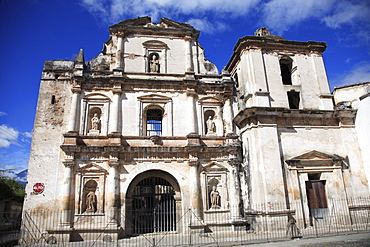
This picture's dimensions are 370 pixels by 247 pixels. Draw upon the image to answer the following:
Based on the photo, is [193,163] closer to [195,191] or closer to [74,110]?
[195,191]

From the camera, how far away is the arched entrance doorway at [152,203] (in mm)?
15070

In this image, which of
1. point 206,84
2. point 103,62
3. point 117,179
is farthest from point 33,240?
point 206,84

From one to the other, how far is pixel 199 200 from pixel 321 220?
22.4 feet

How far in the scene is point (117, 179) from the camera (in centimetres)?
1496

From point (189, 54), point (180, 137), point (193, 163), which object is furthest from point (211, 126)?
point (189, 54)

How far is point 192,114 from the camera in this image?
1673 centimetres

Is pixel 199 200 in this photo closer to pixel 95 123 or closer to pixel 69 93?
pixel 95 123

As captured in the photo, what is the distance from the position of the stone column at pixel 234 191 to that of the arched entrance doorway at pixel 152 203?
3.06m

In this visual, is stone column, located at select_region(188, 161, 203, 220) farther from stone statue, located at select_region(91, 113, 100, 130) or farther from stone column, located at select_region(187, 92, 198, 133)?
stone statue, located at select_region(91, 113, 100, 130)

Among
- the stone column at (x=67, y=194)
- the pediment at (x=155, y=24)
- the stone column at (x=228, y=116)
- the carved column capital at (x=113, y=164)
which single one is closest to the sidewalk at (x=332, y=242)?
the stone column at (x=228, y=116)

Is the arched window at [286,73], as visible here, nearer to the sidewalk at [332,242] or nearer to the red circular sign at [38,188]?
the sidewalk at [332,242]

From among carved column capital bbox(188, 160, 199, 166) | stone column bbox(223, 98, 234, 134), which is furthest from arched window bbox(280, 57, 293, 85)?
carved column capital bbox(188, 160, 199, 166)

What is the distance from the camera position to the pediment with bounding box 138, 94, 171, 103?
55.5 feet

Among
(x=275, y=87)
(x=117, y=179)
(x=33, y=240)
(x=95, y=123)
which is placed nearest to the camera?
(x=33, y=240)
